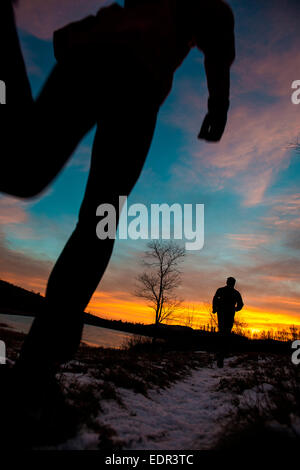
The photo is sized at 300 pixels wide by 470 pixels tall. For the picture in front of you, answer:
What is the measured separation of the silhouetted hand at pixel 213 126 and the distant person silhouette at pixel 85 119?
0.38 metres

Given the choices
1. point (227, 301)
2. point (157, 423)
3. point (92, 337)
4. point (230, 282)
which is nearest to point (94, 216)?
point (157, 423)

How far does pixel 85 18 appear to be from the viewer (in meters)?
1.19

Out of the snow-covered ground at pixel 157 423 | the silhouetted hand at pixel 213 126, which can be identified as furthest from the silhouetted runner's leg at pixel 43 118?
the snow-covered ground at pixel 157 423

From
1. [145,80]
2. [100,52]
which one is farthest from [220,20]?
[100,52]

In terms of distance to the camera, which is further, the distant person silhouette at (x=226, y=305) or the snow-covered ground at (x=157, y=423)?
the distant person silhouette at (x=226, y=305)

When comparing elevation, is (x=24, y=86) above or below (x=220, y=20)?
below

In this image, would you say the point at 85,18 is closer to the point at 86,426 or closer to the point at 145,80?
the point at 145,80

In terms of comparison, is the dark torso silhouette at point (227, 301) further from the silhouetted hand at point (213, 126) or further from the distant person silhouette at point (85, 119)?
the distant person silhouette at point (85, 119)

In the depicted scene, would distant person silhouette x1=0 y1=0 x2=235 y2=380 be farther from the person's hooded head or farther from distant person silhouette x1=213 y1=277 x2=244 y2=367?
the person's hooded head

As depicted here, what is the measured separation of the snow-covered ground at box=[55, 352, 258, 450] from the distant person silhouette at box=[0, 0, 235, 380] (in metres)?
0.56

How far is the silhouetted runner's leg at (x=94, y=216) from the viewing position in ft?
3.42

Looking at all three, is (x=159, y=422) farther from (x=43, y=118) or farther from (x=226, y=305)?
(x=226, y=305)

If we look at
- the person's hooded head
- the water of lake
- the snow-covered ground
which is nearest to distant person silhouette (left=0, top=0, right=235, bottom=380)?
the snow-covered ground

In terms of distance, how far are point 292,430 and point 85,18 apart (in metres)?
2.00
